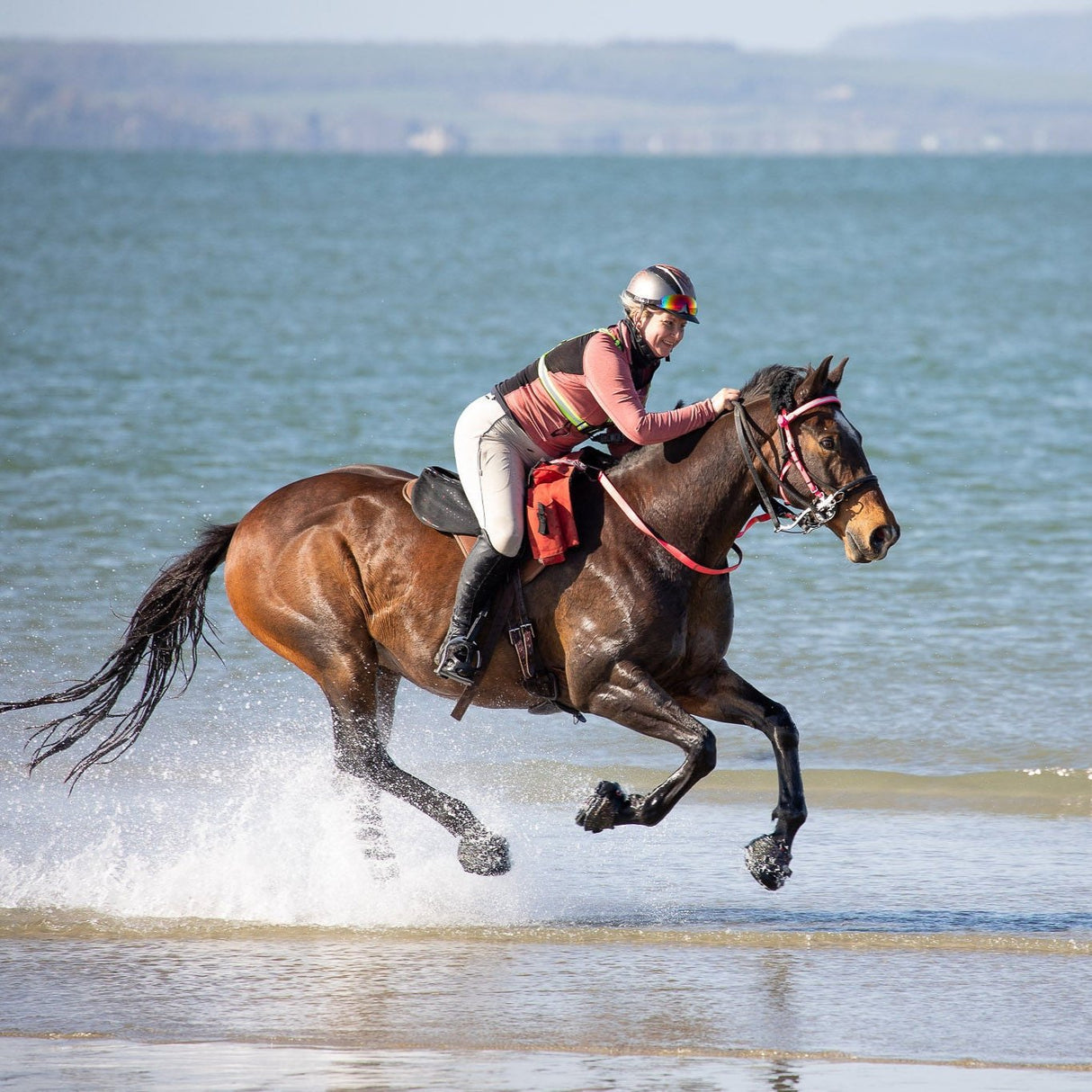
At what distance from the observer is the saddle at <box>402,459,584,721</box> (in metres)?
7.29

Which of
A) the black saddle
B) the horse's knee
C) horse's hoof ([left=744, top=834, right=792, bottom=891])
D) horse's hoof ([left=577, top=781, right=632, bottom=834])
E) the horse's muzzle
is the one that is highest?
the horse's muzzle

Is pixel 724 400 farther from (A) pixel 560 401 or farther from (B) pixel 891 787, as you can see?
(B) pixel 891 787

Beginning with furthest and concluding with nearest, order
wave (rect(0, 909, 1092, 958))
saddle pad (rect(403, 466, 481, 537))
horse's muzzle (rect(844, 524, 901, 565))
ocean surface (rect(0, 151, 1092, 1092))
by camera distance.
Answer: saddle pad (rect(403, 466, 481, 537)) < wave (rect(0, 909, 1092, 958)) < horse's muzzle (rect(844, 524, 901, 565)) < ocean surface (rect(0, 151, 1092, 1092))

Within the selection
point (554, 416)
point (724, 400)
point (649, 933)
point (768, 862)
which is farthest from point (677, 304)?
point (649, 933)

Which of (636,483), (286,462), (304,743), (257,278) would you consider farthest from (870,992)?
(257,278)

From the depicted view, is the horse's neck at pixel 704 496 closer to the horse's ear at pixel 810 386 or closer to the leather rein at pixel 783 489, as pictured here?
the leather rein at pixel 783 489

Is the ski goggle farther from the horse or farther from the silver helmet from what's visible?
the horse

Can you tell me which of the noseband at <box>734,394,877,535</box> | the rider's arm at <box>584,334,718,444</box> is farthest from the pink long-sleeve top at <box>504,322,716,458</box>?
the noseband at <box>734,394,877,535</box>

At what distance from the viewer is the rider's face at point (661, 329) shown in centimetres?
712

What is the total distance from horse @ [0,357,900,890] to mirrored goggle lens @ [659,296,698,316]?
0.39 meters

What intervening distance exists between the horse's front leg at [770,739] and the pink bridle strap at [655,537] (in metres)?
0.43

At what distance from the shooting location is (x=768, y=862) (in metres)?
6.98

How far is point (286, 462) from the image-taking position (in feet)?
68.0

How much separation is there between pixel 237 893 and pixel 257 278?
4674cm
